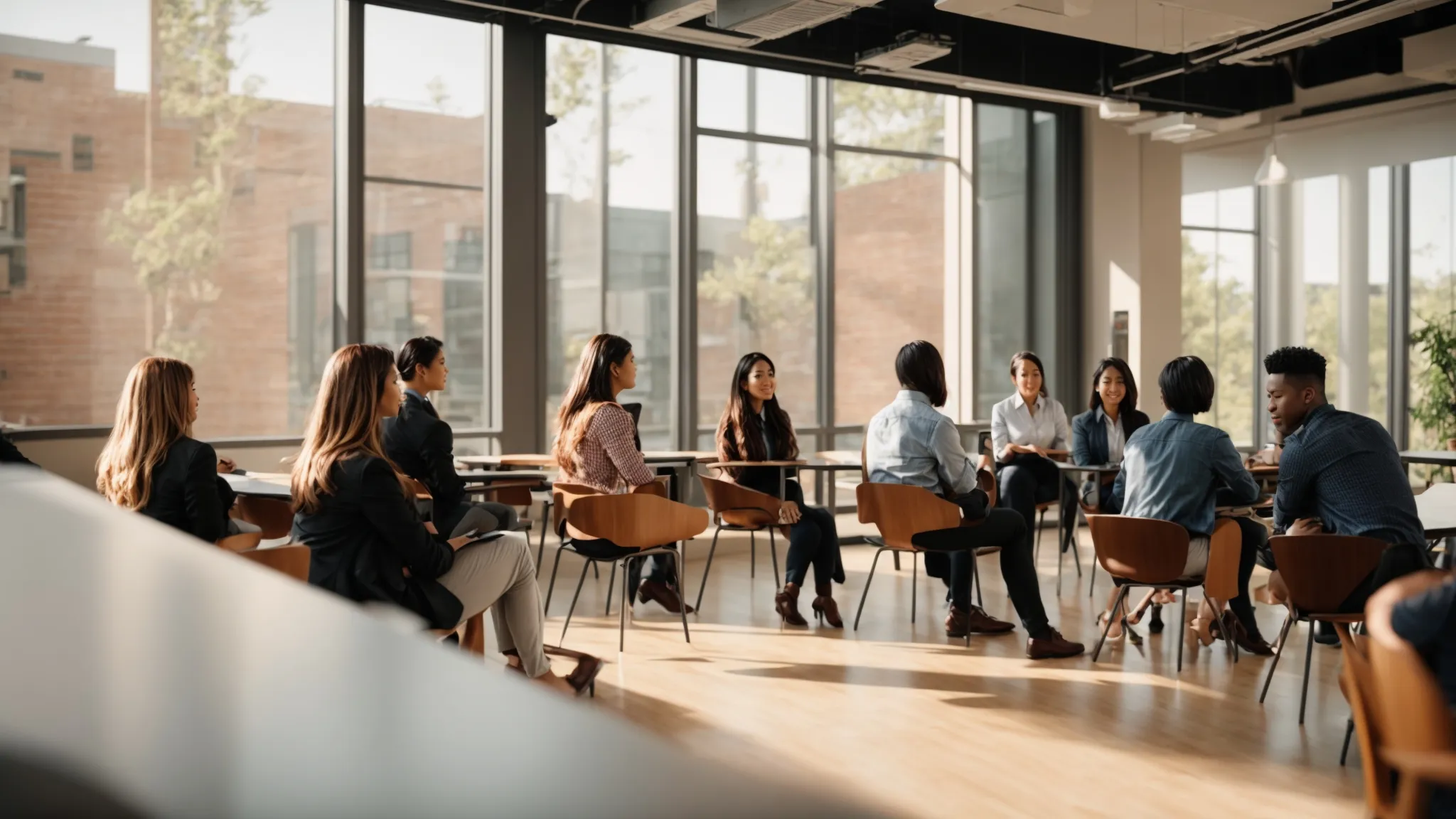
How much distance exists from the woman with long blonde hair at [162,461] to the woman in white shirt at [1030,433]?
501cm

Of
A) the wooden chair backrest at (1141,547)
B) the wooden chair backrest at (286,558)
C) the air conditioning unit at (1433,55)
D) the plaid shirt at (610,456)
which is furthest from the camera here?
the air conditioning unit at (1433,55)

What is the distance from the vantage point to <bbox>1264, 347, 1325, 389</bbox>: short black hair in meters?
4.41

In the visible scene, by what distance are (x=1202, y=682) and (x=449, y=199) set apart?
5636 millimetres

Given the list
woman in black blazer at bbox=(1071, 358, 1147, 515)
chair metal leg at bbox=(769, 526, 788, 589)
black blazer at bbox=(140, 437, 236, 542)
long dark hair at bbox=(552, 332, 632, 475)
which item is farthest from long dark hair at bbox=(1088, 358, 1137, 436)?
black blazer at bbox=(140, 437, 236, 542)

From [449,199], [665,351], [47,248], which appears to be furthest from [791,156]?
[47,248]

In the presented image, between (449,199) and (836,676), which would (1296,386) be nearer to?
(836,676)

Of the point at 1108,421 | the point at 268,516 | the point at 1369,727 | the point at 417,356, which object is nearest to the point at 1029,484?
the point at 1108,421

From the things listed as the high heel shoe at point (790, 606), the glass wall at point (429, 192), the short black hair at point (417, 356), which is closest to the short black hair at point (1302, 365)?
the high heel shoe at point (790, 606)

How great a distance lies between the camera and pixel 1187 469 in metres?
5.24

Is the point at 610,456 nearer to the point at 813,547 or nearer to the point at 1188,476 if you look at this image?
the point at 813,547

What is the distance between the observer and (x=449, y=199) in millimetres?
8352

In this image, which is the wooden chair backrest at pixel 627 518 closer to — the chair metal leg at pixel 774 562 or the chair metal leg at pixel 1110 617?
the chair metal leg at pixel 774 562

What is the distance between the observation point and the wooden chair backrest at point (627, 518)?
5441 mm

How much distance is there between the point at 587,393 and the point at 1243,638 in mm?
3258
